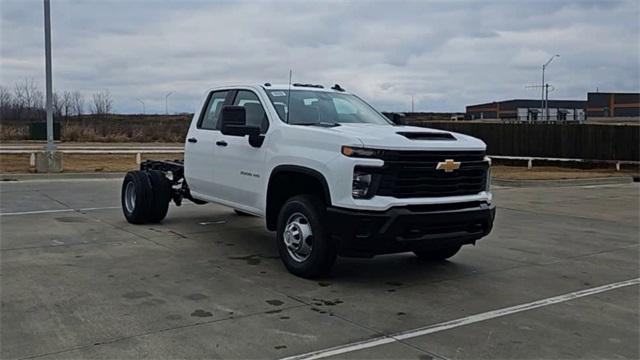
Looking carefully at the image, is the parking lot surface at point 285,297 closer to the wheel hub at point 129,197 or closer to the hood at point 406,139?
the wheel hub at point 129,197

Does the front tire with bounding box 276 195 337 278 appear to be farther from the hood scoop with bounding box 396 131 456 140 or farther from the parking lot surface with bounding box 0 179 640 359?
the hood scoop with bounding box 396 131 456 140

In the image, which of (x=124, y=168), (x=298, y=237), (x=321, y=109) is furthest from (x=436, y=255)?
(x=124, y=168)

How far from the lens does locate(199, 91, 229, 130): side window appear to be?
345 inches

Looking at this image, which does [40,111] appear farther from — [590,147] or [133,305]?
[133,305]

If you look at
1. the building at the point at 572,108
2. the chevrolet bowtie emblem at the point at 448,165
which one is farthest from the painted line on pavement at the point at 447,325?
the building at the point at 572,108

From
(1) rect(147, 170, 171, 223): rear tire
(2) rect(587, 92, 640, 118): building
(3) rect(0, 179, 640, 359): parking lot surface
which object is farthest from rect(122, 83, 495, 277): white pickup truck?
(2) rect(587, 92, 640, 118): building

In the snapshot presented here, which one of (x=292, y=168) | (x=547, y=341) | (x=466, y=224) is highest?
(x=292, y=168)

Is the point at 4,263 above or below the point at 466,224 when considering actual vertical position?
below

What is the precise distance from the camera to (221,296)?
20.0ft

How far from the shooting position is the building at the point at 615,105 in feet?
272

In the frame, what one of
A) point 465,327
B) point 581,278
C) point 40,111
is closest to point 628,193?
point 581,278

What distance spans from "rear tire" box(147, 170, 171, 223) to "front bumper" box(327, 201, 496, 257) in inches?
173

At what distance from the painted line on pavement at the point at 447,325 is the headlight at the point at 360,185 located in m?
1.47

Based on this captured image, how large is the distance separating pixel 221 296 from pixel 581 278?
3.95 m
